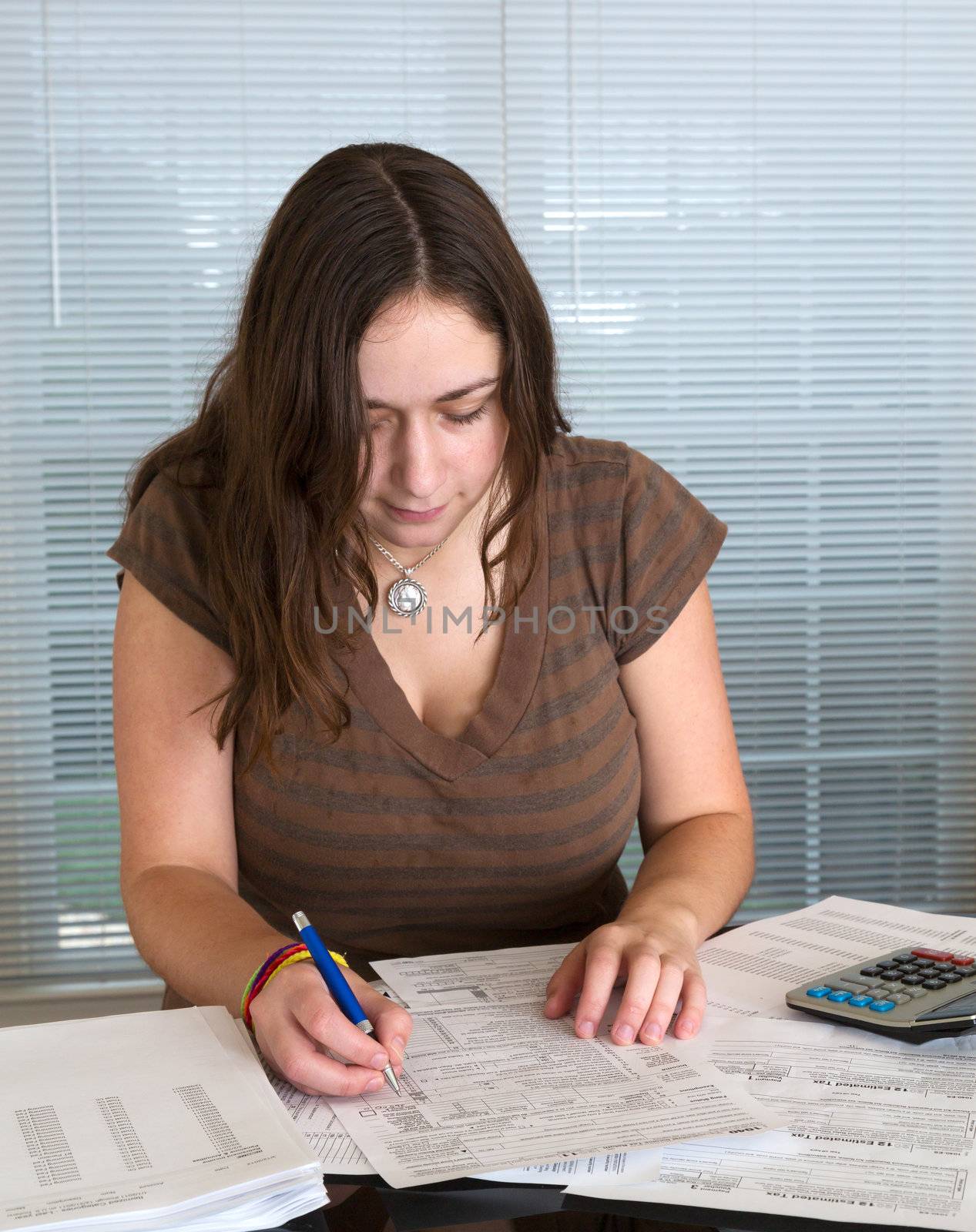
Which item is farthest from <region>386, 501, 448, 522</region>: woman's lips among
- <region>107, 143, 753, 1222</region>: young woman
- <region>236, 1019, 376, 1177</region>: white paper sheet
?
<region>236, 1019, 376, 1177</region>: white paper sheet

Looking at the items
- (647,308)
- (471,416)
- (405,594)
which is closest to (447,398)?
(471,416)

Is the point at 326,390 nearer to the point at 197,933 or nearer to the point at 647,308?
the point at 197,933

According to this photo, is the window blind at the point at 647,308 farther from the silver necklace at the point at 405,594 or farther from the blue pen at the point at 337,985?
the blue pen at the point at 337,985

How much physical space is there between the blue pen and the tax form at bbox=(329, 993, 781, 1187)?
4 centimetres

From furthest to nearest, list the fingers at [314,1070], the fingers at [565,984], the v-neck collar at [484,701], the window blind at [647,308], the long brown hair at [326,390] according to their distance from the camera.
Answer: the window blind at [647,308] → the v-neck collar at [484,701] → the long brown hair at [326,390] → the fingers at [565,984] → the fingers at [314,1070]

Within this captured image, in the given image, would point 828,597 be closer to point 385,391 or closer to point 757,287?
point 757,287

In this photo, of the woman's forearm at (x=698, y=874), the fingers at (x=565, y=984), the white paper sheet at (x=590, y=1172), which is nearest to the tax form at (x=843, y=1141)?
the white paper sheet at (x=590, y=1172)

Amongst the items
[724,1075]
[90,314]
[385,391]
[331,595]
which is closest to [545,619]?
[331,595]

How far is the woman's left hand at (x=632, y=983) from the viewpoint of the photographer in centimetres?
92

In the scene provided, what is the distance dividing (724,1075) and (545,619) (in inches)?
23.2

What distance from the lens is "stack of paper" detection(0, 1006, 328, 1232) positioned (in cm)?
68

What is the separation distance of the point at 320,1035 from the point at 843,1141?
0.33 m

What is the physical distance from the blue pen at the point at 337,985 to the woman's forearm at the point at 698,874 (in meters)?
0.30

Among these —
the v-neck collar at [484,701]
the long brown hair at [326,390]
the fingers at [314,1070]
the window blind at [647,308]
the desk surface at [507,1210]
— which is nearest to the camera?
the desk surface at [507,1210]
